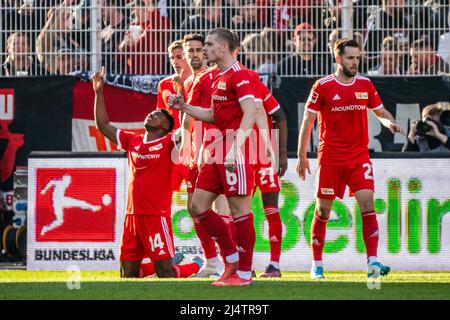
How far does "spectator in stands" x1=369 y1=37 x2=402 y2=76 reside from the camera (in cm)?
1580

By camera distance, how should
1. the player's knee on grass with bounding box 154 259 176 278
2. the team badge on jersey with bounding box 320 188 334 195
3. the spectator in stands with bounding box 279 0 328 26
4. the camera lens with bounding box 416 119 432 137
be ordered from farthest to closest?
1. the spectator in stands with bounding box 279 0 328 26
2. the camera lens with bounding box 416 119 432 137
3. the player's knee on grass with bounding box 154 259 176 278
4. the team badge on jersey with bounding box 320 188 334 195

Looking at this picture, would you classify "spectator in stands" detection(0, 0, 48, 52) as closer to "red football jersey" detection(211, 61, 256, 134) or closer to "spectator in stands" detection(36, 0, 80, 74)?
"spectator in stands" detection(36, 0, 80, 74)

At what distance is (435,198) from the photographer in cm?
1427

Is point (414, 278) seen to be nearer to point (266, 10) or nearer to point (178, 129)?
point (178, 129)

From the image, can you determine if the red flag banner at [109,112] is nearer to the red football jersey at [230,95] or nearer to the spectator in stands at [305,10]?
the spectator in stands at [305,10]

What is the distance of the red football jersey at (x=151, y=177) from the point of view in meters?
12.2

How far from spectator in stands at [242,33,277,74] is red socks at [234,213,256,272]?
240 inches

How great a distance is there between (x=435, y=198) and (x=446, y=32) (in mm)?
2532

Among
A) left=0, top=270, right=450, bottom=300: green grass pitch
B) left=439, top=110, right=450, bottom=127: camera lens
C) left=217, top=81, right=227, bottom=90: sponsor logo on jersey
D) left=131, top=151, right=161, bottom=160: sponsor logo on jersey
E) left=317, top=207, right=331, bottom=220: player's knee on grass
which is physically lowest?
left=0, top=270, right=450, bottom=300: green grass pitch

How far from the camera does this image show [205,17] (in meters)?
15.8

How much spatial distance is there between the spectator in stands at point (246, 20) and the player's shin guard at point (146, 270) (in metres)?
4.46

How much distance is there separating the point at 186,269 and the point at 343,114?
2.23 metres

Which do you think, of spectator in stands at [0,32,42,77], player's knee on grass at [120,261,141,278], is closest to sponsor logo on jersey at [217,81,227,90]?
player's knee on grass at [120,261,141,278]
